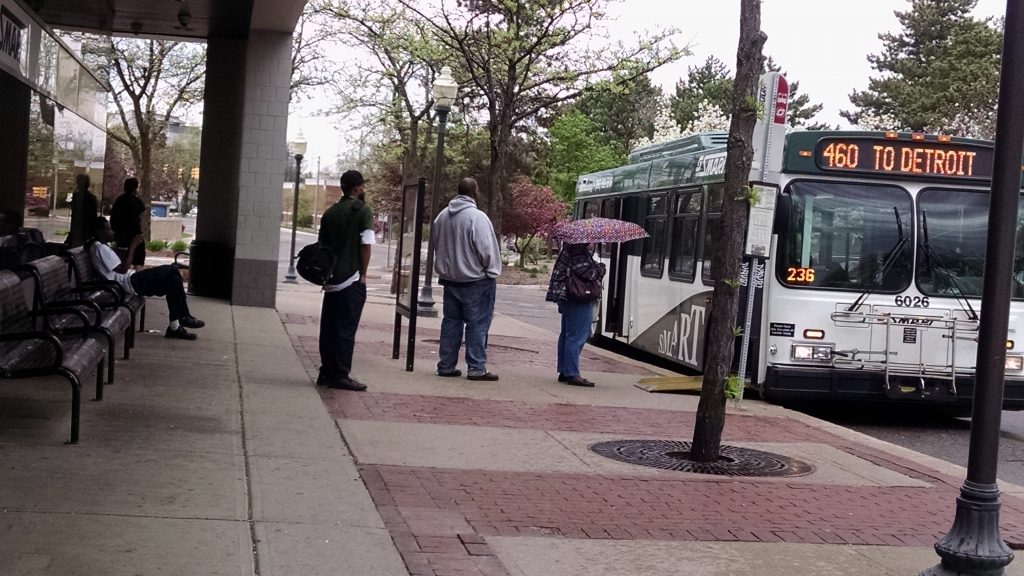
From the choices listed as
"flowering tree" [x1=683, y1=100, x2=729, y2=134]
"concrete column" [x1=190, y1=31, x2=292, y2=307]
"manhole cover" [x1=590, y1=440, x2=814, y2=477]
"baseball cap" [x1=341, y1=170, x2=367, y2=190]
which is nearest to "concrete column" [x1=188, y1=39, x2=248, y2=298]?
"concrete column" [x1=190, y1=31, x2=292, y2=307]

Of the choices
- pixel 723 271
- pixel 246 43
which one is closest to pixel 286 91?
pixel 246 43

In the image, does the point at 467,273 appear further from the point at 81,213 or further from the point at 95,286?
the point at 81,213

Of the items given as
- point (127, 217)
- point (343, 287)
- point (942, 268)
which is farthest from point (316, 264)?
point (127, 217)

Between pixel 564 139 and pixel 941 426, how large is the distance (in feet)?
152

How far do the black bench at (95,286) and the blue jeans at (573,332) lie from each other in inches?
175

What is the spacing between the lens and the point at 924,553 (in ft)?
20.1

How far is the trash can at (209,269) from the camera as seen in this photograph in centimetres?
1969

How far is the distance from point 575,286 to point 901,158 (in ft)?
11.9

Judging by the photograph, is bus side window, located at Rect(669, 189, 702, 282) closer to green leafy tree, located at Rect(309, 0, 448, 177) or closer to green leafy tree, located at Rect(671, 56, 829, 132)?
green leafy tree, located at Rect(309, 0, 448, 177)

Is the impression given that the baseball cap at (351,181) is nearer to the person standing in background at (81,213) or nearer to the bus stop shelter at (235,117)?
the person standing in background at (81,213)

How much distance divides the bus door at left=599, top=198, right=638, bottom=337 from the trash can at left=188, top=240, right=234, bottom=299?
253 inches

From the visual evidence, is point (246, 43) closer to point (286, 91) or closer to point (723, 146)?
point (286, 91)

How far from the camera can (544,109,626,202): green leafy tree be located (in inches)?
2256

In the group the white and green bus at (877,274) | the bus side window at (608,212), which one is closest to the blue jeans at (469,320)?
the white and green bus at (877,274)
